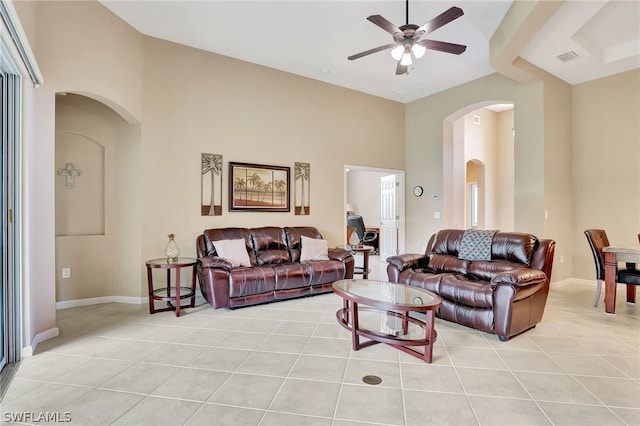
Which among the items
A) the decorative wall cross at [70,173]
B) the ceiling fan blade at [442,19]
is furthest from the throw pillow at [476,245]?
the decorative wall cross at [70,173]

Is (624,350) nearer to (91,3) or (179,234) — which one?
(179,234)

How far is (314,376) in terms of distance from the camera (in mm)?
2365

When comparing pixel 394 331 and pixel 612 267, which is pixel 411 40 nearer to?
pixel 394 331

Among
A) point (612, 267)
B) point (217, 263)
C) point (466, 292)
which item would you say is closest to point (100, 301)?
point (217, 263)

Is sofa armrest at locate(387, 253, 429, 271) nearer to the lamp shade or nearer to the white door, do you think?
the lamp shade

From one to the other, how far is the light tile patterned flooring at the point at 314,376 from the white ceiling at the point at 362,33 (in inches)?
137

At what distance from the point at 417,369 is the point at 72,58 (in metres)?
4.26

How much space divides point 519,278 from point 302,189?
356 centimetres

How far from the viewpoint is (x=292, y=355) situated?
2.72 meters

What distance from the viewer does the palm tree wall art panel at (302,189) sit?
18.3 feet

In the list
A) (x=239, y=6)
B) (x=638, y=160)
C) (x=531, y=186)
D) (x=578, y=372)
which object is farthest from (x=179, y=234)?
(x=638, y=160)

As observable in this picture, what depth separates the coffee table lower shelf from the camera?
2.58 meters

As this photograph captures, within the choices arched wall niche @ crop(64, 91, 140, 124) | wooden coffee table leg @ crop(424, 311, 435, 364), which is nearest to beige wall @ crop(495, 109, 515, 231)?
wooden coffee table leg @ crop(424, 311, 435, 364)

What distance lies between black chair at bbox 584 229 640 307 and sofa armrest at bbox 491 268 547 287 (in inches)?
56.7
